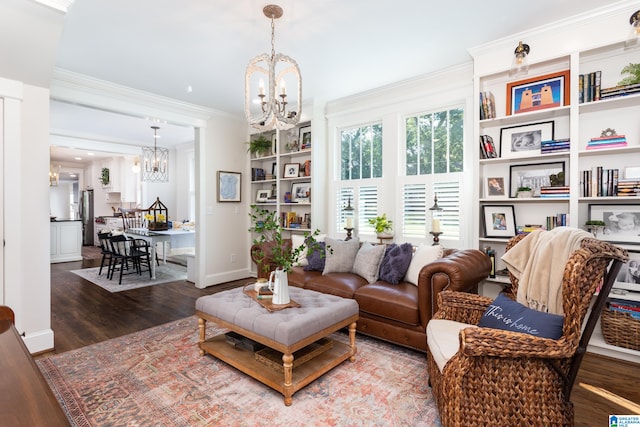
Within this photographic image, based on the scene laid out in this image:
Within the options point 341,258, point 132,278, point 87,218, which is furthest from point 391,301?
point 87,218

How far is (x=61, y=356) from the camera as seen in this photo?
8.32 feet

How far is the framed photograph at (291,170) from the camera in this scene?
4752mm

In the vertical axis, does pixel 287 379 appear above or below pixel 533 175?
below

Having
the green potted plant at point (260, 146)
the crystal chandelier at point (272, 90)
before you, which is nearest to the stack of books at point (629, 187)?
the crystal chandelier at point (272, 90)

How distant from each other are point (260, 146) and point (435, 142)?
9.04 ft

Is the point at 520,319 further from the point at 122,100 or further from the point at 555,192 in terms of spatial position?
the point at 122,100

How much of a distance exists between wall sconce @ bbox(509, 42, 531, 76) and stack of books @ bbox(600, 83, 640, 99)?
633 mm

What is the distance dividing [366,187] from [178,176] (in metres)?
5.98

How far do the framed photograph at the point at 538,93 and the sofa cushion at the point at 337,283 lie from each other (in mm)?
2241

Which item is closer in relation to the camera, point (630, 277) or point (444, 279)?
point (444, 279)

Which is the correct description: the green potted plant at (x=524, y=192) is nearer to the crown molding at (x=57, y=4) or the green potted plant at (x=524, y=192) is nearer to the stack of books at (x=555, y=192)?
the stack of books at (x=555, y=192)

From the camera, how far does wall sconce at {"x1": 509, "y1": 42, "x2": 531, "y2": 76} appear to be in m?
2.73

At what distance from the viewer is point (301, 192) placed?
4.82 metres

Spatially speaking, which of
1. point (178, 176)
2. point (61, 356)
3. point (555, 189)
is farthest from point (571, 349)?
point (178, 176)
